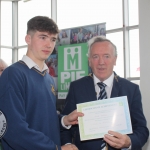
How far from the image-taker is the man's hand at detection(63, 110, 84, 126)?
229 centimetres

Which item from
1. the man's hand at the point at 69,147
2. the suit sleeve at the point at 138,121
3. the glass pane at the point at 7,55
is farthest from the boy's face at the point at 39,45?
the glass pane at the point at 7,55

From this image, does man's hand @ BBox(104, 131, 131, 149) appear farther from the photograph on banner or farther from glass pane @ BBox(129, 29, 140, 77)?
glass pane @ BBox(129, 29, 140, 77)

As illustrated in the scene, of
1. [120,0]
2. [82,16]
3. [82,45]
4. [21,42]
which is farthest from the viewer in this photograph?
[21,42]

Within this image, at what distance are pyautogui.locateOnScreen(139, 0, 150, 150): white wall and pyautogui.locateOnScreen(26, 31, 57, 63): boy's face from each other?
2685 millimetres

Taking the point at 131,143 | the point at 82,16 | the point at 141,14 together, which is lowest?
the point at 131,143

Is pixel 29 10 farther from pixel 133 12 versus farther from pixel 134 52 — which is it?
pixel 134 52

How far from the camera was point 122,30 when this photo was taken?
19.8 ft

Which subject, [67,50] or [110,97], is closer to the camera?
[110,97]

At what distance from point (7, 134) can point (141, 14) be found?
141 inches

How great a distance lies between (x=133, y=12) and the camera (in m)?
6.00

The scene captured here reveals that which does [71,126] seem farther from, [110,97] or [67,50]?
[67,50]

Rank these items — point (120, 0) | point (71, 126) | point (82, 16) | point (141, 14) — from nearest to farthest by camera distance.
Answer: point (71, 126)
point (141, 14)
point (120, 0)
point (82, 16)

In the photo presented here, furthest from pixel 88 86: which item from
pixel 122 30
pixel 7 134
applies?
pixel 122 30

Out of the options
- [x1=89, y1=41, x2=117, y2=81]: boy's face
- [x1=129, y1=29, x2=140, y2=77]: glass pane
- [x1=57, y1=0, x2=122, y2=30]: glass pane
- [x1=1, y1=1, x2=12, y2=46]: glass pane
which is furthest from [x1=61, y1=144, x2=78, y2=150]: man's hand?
[x1=1, y1=1, x2=12, y2=46]: glass pane
